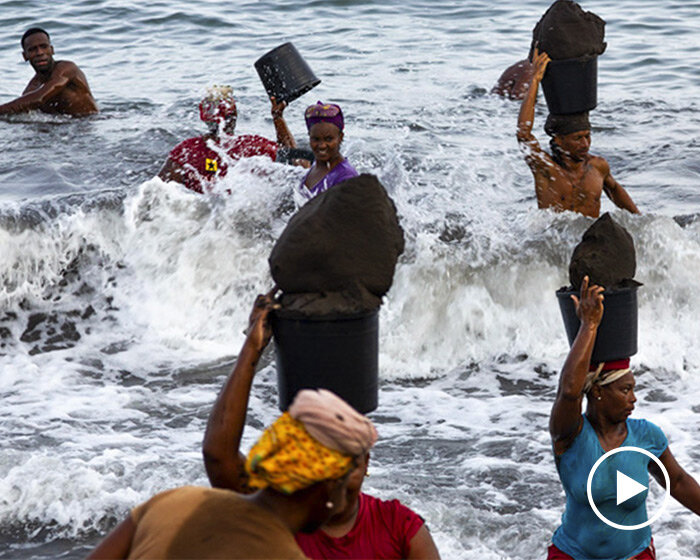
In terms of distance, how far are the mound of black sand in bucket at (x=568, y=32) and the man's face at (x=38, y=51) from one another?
5856mm

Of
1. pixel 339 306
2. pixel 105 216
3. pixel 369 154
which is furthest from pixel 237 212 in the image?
pixel 339 306

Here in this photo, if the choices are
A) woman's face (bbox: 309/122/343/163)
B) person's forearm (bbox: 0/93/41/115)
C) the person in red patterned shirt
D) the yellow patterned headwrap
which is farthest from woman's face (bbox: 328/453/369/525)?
person's forearm (bbox: 0/93/41/115)

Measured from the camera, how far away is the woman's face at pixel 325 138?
593 centimetres

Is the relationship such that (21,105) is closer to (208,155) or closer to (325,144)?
(208,155)

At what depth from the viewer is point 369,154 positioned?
10.1 m

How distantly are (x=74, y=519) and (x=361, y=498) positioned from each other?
2.22 metres

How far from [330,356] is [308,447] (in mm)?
821

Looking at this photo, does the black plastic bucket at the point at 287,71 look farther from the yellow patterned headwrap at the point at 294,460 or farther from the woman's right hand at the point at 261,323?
the yellow patterned headwrap at the point at 294,460

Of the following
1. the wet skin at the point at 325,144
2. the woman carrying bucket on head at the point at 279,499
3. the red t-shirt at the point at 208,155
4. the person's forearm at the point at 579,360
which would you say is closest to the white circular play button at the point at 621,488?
the person's forearm at the point at 579,360

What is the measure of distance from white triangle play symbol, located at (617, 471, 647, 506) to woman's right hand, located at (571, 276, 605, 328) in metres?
0.51

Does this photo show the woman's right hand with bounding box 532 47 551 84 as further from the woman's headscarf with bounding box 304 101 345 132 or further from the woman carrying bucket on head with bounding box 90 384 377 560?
the woman carrying bucket on head with bounding box 90 384 377 560

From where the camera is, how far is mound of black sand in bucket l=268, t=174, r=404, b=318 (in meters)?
3.05

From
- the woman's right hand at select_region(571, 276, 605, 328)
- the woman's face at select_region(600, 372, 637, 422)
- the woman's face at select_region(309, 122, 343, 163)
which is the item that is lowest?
the woman's face at select_region(600, 372, 637, 422)

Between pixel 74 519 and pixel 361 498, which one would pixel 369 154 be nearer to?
pixel 74 519
